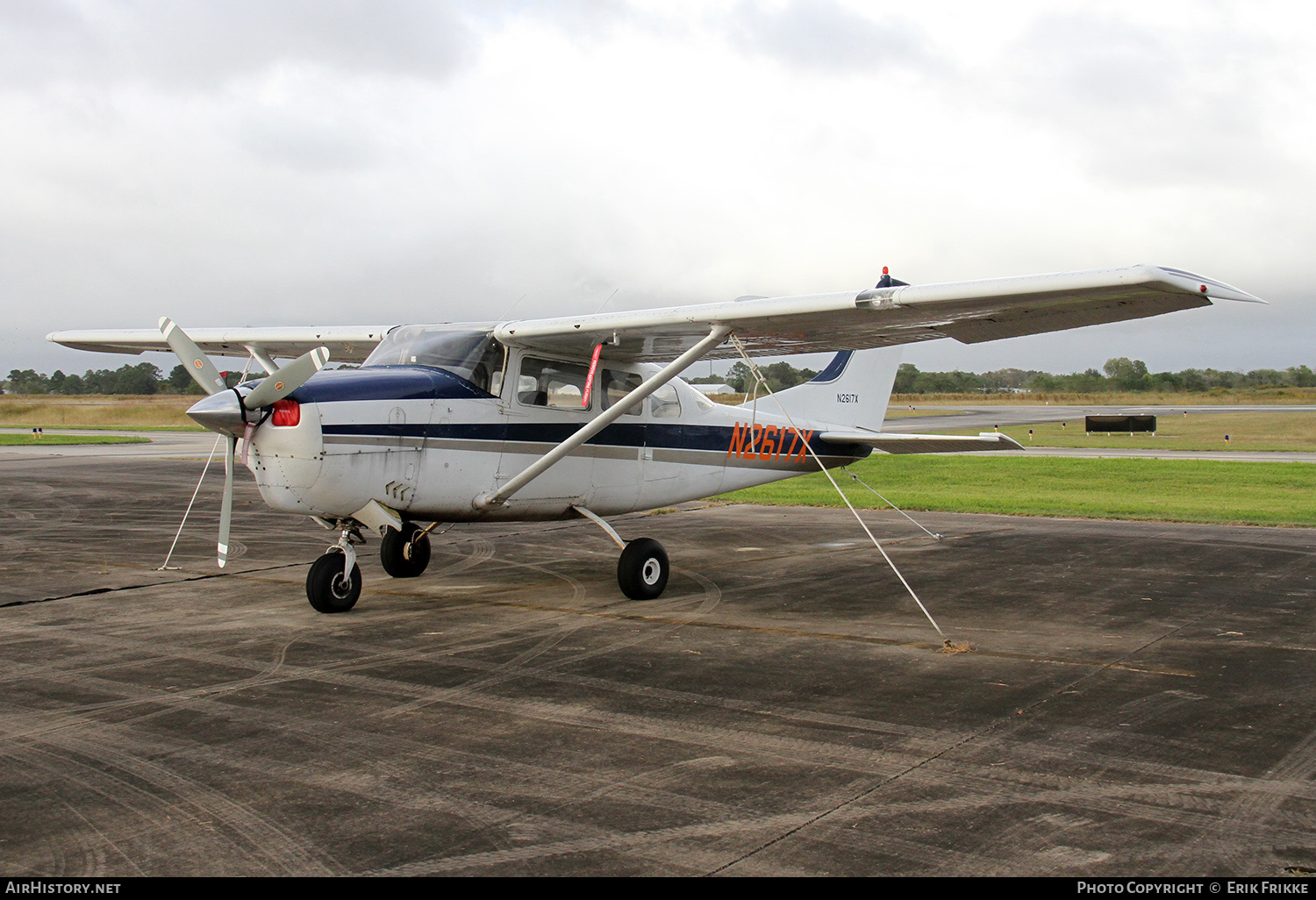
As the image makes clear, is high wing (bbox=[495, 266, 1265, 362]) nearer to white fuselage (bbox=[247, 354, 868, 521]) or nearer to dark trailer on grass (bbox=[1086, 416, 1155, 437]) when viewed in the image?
white fuselage (bbox=[247, 354, 868, 521])

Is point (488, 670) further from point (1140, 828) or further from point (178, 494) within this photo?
point (178, 494)

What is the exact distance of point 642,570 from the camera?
372 inches

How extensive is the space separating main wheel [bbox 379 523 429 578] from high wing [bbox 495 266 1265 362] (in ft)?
9.20

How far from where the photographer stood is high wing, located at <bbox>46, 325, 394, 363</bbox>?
1126 cm

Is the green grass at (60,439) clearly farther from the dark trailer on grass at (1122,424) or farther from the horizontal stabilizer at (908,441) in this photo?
the dark trailer on grass at (1122,424)

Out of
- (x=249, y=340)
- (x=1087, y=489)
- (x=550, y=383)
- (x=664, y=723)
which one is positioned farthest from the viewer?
(x=1087, y=489)

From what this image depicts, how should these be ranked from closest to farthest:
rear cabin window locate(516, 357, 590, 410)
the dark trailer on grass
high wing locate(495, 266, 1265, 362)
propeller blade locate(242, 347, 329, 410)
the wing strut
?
1. high wing locate(495, 266, 1265, 362)
2. propeller blade locate(242, 347, 329, 410)
3. the wing strut
4. rear cabin window locate(516, 357, 590, 410)
5. the dark trailer on grass

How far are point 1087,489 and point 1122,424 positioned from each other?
2256 cm

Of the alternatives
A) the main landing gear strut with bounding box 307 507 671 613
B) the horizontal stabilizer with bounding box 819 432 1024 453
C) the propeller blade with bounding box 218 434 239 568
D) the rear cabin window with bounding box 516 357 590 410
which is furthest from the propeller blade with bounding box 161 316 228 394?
the horizontal stabilizer with bounding box 819 432 1024 453

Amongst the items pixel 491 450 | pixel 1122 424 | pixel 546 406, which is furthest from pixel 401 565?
pixel 1122 424

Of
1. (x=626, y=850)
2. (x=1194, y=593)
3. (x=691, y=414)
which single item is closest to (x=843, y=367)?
(x=691, y=414)

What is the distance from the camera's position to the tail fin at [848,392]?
13008 millimetres

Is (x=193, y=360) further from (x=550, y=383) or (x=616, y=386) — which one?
(x=616, y=386)
